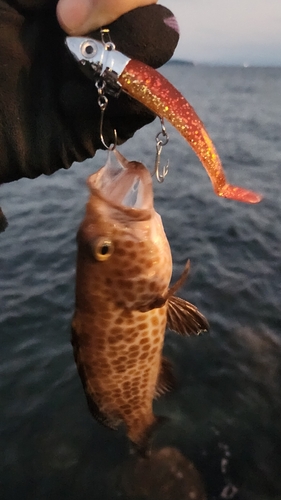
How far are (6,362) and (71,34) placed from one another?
6059 mm

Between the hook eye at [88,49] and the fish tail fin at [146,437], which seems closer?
the hook eye at [88,49]

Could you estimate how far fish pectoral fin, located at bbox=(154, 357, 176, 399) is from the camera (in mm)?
2928

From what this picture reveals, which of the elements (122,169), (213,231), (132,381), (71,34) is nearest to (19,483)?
(132,381)

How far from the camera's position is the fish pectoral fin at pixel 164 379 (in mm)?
2928

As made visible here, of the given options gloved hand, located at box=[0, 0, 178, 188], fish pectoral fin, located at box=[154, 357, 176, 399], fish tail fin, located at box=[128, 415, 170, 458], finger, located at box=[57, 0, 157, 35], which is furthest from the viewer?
fish tail fin, located at box=[128, 415, 170, 458]

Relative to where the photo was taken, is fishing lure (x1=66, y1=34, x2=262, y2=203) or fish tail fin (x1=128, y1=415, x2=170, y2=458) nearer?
fishing lure (x1=66, y1=34, x2=262, y2=203)

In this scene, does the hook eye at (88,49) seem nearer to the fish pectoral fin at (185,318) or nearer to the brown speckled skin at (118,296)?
the brown speckled skin at (118,296)

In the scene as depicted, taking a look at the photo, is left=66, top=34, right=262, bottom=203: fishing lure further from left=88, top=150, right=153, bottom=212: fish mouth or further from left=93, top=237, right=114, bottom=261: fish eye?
left=93, top=237, right=114, bottom=261: fish eye

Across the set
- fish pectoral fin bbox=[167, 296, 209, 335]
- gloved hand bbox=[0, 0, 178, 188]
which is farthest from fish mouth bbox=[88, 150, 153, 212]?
fish pectoral fin bbox=[167, 296, 209, 335]

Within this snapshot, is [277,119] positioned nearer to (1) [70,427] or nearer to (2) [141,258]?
(1) [70,427]

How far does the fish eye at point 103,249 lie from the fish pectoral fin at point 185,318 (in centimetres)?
58

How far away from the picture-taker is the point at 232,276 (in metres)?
8.62

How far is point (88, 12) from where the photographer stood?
4.80 feet

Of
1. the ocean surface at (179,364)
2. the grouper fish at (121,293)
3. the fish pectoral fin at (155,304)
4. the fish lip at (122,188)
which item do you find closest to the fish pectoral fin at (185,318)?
the grouper fish at (121,293)
